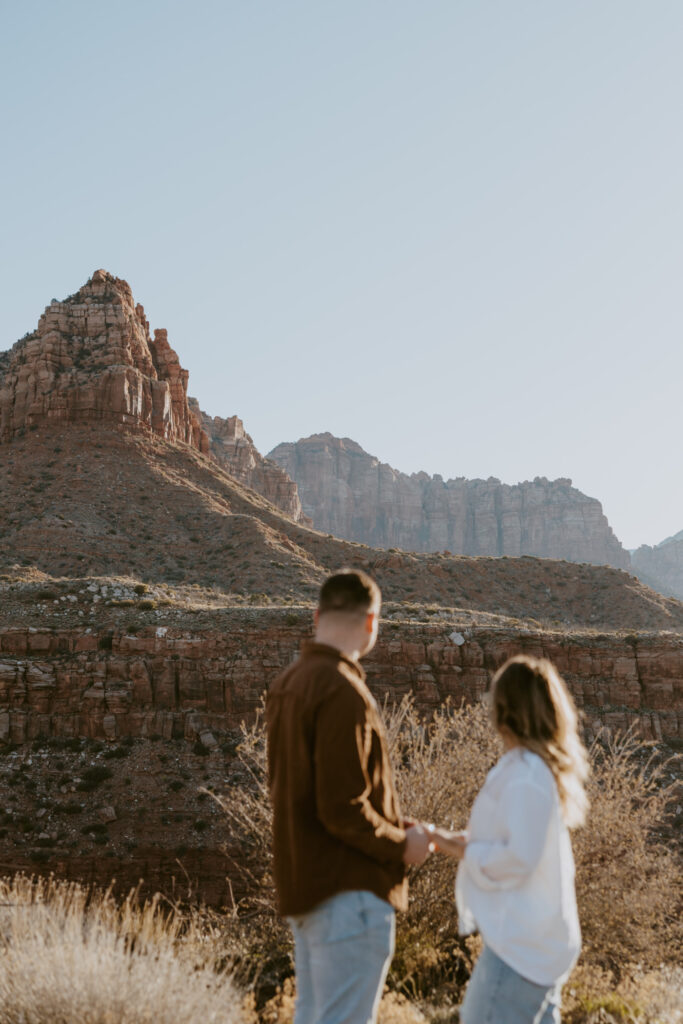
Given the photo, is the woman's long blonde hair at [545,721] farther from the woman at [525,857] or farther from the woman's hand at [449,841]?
the woman's hand at [449,841]

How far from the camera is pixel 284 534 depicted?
48.8m

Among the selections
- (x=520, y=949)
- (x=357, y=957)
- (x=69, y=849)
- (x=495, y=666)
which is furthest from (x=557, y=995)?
(x=495, y=666)

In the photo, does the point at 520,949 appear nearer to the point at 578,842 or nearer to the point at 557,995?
the point at 557,995

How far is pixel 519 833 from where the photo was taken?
10.3ft

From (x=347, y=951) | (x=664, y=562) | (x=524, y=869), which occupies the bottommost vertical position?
(x=347, y=951)

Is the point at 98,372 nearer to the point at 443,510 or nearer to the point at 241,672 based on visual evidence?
the point at 241,672

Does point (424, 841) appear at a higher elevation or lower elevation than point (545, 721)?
lower

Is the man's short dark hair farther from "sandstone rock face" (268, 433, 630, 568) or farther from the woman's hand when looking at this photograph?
"sandstone rock face" (268, 433, 630, 568)

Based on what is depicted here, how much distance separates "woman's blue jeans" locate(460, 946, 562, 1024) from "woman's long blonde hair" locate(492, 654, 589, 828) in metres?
0.66

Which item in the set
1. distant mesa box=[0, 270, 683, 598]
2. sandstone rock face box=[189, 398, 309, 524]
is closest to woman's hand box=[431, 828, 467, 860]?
distant mesa box=[0, 270, 683, 598]

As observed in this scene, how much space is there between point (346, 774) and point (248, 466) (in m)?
95.7

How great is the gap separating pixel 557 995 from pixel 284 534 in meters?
45.5

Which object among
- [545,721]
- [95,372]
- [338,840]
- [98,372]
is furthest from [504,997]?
[95,372]

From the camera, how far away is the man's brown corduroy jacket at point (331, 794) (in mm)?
3088
